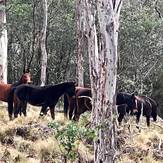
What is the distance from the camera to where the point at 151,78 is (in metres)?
31.4

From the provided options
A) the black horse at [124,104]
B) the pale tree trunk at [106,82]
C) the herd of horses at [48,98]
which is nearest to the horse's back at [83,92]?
the herd of horses at [48,98]

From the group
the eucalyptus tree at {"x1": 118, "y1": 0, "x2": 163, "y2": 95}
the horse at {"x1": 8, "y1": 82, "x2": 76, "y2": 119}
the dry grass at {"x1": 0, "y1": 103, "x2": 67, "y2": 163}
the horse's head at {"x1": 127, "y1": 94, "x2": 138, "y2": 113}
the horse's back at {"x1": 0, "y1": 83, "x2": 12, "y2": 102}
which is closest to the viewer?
the dry grass at {"x1": 0, "y1": 103, "x2": 67, "y2": 163}

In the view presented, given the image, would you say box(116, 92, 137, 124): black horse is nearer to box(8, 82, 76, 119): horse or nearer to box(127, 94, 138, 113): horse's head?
box(127, 94, 138, 113): horse's head

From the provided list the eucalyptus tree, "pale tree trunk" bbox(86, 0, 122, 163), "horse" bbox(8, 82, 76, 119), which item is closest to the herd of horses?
"horse" bbox(8, 82, 76, 119)

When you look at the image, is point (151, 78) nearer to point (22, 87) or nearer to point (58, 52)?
point (58, 52)

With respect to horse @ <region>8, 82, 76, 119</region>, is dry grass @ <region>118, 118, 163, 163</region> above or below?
below

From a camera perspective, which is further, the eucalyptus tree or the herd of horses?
the eucalyptus tree

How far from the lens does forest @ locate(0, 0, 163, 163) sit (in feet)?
29.5

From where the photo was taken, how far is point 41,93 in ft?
51.5

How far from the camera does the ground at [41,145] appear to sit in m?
12.1

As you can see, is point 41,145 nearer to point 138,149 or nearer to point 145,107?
point 138,149

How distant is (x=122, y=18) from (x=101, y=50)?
1968 centimetres

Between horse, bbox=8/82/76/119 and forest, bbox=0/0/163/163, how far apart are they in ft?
0.11

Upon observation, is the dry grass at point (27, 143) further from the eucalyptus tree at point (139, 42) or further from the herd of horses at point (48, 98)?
the eucalyptus tree at point (139, 42)
